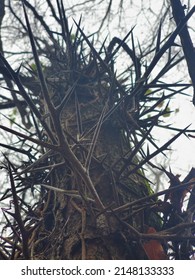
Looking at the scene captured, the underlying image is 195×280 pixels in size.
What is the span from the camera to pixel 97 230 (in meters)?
1.31

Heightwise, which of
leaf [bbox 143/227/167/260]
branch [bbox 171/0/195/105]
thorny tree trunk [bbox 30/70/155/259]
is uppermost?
branch [bbox 171/0/195/105]

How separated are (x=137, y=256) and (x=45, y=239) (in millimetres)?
384

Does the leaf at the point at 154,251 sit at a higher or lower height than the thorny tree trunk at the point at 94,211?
lower

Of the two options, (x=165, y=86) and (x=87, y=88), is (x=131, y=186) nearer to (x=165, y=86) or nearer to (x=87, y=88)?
(x=165, y=86)

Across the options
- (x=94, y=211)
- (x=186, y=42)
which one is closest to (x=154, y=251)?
(x=94, y=211)

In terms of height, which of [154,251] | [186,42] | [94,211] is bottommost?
[154,251]

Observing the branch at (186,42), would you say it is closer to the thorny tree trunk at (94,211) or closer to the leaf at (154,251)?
the thorny tree trunk at (94,211)

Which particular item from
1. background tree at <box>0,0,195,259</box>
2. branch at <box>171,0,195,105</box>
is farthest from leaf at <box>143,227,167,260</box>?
branch at <box>171,0,195,105</box>

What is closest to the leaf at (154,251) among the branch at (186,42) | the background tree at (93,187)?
the background tree at (93,187)

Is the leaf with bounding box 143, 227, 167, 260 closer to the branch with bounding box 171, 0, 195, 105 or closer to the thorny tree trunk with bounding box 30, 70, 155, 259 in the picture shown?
the thorny tree trunk with bounding box 30, 70, 155, 259

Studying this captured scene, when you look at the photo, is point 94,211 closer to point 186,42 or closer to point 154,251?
point 154,251

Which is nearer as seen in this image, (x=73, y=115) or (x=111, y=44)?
(x=73, y=115)
